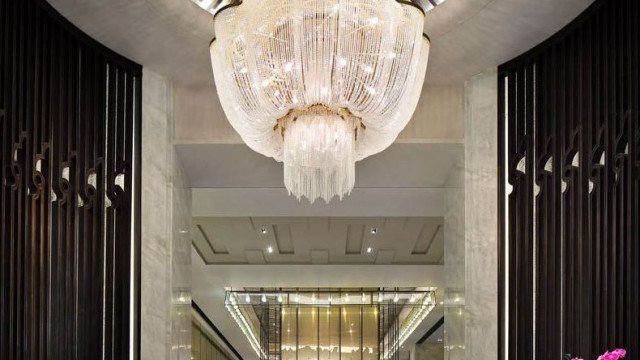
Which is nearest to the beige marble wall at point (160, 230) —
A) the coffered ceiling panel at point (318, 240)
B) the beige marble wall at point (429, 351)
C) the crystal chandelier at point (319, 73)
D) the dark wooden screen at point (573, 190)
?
the crystal chandelier at point (319, 73)

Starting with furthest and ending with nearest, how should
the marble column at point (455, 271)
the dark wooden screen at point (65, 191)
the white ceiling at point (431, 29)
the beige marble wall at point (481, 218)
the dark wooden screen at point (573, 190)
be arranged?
1. the marble column at point (455, 271)
2. the beige marble wall at point (481, 218)
3. the white ceiling at point (431, 29)
4. the dark wooden screen at point (573, 190)
5. the dark wooden screen at point (65, 191)

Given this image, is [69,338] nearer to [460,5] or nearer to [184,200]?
[184,200]

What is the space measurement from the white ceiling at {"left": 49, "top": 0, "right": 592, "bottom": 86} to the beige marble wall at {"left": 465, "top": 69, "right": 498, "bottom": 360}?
207mm

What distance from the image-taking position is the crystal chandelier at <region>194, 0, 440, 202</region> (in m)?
3.76

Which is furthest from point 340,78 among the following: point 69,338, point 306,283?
point 306,283

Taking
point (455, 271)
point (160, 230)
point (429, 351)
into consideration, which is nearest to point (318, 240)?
point (455, 271)

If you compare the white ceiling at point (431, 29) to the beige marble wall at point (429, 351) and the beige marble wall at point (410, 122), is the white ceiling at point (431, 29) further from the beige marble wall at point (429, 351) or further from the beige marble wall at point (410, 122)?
the beige marble wall at point (429, 351)

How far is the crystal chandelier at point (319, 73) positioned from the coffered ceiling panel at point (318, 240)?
218 inches

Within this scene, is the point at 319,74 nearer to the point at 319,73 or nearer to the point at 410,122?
the point at 319,73

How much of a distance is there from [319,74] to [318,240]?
7.01m

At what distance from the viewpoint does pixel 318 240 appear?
10.8 m

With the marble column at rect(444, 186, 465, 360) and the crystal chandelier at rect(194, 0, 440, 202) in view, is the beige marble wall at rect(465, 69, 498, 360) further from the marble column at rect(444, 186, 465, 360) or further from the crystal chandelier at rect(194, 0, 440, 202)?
the crystal chandelier at rect(194, 0, 440, 202)

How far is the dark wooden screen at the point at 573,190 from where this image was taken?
466 cm

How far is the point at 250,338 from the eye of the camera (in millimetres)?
17609
